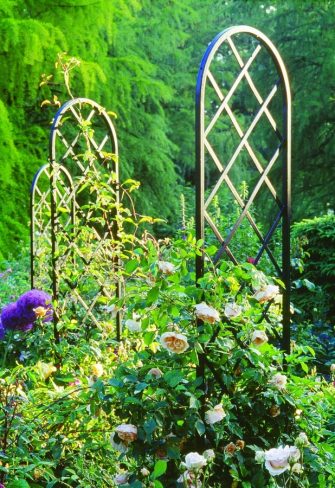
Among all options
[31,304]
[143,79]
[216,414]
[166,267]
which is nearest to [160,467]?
[216,414]

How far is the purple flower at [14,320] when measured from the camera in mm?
3635

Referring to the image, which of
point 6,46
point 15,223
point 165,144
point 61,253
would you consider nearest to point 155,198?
point 165,144

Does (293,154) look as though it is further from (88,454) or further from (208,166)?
(88,454)

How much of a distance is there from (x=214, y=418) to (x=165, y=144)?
998cm

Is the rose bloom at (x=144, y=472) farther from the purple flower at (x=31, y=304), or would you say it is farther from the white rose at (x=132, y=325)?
the purple flower at (x=31, y=304)

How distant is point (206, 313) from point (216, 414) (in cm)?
30

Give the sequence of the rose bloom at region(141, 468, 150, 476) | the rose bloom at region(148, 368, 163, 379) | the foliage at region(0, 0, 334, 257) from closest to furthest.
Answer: the rose bloom at region(141, 468, 150, 476)
the rose bloom at region(148, 368, 163, 379)
the foliage at region(0, 0, 334, 257)

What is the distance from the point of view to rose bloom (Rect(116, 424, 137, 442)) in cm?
207

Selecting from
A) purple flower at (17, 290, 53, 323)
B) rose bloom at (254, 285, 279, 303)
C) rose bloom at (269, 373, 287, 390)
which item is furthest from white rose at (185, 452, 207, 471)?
purple flower at (17, 290, 53, 323)

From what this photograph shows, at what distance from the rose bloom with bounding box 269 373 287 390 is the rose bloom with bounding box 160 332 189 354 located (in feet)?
1.11

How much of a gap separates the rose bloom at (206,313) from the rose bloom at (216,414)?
257mm

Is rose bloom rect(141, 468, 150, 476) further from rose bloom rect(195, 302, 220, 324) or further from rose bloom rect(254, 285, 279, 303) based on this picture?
rose bloom rect(254, 285, 279, 303)

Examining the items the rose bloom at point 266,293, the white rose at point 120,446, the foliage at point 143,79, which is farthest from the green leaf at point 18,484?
the foliage at point 143,79

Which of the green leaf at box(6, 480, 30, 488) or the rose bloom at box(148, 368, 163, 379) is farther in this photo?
the rose bloom at box(148, 368, 163, 379)
